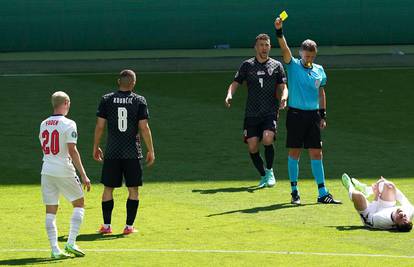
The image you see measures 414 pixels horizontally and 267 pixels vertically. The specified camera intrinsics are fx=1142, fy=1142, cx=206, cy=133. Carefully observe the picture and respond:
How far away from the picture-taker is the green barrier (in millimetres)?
38719

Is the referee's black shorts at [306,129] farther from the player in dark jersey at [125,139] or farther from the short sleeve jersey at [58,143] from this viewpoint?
the short sleeve jersey at [58,143]

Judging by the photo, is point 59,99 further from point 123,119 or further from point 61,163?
point 123,119

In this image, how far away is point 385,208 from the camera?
14758 millimetres

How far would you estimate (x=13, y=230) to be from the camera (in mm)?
14992

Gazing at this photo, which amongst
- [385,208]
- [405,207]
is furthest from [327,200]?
[405,207]

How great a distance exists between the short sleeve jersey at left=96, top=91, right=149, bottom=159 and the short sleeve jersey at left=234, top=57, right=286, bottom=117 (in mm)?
4042

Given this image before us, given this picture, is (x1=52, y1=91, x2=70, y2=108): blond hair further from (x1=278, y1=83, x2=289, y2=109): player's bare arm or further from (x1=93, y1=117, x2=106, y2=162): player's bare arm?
(x1=278, y1=83, x2=289, y2=109): player's bare arm

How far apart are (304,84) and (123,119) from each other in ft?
11.6

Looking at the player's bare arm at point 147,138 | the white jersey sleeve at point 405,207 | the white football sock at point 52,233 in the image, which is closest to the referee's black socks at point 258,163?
the white jersey sleeve at point 405,207

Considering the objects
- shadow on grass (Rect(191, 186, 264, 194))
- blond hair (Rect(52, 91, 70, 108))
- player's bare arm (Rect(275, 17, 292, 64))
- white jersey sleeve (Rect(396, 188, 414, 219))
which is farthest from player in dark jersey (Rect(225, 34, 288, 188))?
blond hair (Rect(52, 91, 70, 108))

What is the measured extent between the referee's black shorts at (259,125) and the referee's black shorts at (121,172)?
4184mm

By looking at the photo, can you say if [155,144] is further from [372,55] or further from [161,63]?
[372,55]

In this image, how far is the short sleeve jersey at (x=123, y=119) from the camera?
47.3ft

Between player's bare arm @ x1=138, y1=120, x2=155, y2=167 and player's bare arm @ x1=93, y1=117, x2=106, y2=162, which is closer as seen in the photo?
player's bare arm @ x1=138, y1=120, x2=155, y2=167
